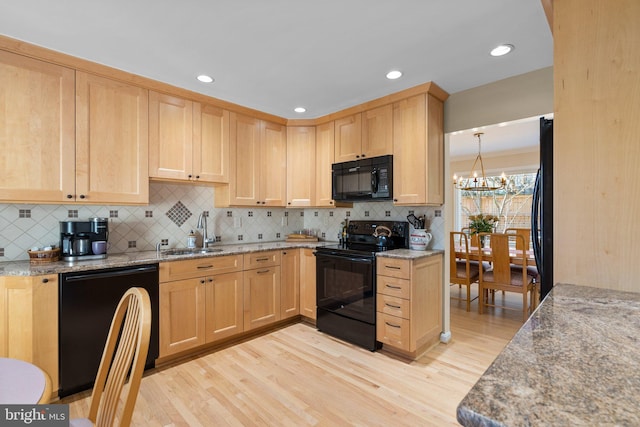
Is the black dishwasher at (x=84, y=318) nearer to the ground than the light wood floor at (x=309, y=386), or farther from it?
farther from it

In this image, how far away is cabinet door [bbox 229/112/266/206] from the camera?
318cm

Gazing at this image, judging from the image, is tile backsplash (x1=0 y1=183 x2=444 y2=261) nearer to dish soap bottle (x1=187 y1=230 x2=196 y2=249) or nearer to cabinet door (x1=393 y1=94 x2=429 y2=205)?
dish soap bottle (x1=187 y1=230 x2=196 y2=249)

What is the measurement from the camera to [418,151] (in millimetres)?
2754

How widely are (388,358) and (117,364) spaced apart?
7.06 ft

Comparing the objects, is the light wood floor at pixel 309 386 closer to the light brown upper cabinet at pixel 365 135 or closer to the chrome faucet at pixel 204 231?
the chrome faucet at pixel 204 231

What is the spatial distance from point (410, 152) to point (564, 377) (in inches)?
96.8

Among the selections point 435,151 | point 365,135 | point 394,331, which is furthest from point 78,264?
point 435,151

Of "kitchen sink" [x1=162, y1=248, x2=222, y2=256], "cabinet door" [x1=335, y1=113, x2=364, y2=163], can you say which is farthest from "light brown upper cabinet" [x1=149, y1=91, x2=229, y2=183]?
"cabinet door" [x1=335, y1=113, x2=364, y2=163]

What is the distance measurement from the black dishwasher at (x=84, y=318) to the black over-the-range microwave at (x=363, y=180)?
84.1 inches

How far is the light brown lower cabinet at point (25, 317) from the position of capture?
1822 millimetres

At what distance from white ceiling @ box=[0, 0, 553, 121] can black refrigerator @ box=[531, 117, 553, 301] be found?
27.3 inches

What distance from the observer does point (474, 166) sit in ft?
19.5

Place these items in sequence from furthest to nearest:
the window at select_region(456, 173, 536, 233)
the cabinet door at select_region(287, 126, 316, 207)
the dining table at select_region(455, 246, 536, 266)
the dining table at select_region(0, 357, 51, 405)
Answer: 1. the window at select_region(456, 173, 536, 233)
2. the cabinet door at select_region(287, 126, 316, 207)
3. the dining table at select_region(455, 246, 536, 266)
4. the dining table at select_region(0, 357, 51, 405)

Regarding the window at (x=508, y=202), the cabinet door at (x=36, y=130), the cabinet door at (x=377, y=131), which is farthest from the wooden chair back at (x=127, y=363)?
the window at (x=508, y=202)
